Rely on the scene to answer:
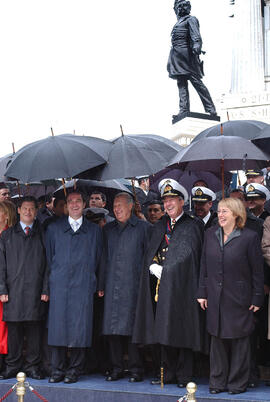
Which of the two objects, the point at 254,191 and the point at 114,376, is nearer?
the point at 114,376

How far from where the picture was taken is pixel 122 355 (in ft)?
19.2

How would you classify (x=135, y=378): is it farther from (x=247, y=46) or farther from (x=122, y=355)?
(x=247, y=46)

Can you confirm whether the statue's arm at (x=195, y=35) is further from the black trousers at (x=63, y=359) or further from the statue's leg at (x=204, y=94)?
the black trousers at (x=63, y=359)

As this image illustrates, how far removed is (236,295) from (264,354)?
1.02 meters

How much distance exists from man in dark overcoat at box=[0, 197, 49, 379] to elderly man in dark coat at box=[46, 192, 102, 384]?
0.15 meters

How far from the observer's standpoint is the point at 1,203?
6.32 metres

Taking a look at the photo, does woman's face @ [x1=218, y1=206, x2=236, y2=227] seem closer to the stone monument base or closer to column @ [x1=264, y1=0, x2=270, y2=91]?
the stone monument base

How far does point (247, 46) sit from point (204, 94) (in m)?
7.47

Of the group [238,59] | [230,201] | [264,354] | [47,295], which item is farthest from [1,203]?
[238,59]

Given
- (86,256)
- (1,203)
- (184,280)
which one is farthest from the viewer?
(1,203)

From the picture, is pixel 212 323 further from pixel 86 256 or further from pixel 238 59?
pixel 238 59

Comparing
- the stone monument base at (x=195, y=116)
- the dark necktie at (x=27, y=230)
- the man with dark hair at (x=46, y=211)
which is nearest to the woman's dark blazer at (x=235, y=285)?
the dark necktie at (x=27, y=230)

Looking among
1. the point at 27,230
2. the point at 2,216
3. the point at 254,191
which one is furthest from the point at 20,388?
the point at 254,191

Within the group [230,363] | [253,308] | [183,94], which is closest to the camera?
[253,308]
